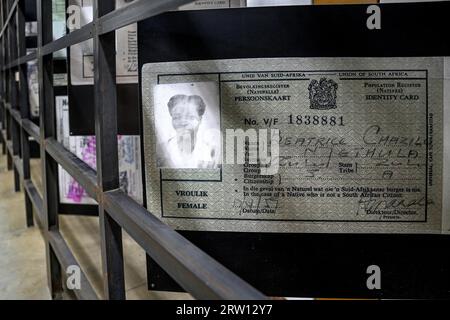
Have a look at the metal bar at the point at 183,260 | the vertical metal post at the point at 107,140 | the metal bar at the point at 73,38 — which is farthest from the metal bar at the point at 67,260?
the metal bar at the point at 73,38

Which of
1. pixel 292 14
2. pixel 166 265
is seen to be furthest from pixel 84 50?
pixel 166 265

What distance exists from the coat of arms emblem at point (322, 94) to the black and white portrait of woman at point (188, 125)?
0.18m

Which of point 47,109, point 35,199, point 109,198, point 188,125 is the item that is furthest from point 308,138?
point 35,199

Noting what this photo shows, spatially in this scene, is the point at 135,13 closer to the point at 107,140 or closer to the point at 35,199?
the point at 107,140

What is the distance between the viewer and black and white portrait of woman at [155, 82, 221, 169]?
0.80 meters

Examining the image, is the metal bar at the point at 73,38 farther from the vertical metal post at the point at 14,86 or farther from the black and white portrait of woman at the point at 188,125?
the vertical metal post at the point at 14,86

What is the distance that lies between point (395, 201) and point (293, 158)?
0.68 ft

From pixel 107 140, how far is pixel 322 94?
1.61ft

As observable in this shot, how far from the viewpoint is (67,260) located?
144 centimetres

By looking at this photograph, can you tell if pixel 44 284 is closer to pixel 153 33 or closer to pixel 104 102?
pixel 104 102

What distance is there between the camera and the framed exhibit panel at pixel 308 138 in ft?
2.42

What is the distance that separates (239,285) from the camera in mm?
518

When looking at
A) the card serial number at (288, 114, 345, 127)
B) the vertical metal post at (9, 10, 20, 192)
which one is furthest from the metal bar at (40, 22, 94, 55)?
the vertical metal post at (9, 10, 20, 192)
